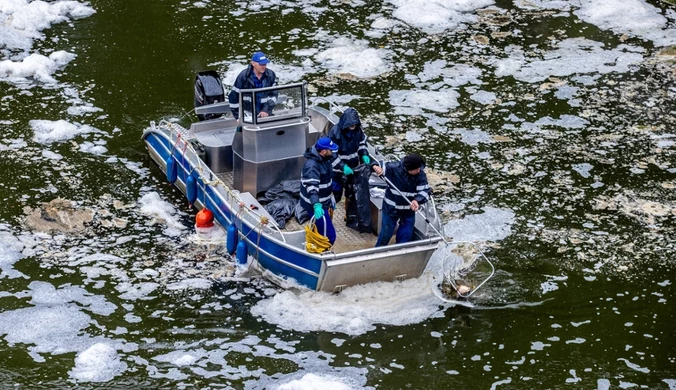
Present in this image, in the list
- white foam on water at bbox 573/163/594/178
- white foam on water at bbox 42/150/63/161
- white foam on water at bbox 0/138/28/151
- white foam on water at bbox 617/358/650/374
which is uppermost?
white foam on water at bbox 0/138/28/151

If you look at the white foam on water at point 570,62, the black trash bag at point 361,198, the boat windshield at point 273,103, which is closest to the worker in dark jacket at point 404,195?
the black trash bag at point 361,198

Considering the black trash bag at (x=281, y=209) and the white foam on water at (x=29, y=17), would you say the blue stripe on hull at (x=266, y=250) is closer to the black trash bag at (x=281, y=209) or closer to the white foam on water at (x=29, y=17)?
the black trash bag at (x=281, y=209)

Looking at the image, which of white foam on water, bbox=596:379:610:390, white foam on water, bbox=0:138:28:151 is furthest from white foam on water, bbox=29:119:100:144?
white foam on water, bbox=596:379:610:390

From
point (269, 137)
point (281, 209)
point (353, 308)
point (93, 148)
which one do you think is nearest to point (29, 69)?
point (93, 148)

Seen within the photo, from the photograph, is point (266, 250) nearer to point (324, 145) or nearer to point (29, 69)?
point (324, 145)

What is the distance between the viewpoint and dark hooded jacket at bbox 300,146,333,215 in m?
11.2

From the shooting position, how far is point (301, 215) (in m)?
11.9

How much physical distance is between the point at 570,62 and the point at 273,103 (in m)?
7.47

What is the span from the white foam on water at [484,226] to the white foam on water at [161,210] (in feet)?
11.6

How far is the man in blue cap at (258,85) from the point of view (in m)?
12.4

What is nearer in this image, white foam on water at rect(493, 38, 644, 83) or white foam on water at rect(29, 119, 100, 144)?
white foam on water at rect(29, 119, 100, 144)

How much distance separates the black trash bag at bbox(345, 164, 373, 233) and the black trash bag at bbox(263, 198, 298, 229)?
0.73 m

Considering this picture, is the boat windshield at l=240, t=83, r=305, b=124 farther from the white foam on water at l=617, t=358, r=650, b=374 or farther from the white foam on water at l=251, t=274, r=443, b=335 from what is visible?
the white foam on water at l=617, t=358, r=650, b=374

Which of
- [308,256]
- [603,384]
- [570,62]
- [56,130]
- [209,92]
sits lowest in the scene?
[603,384]
